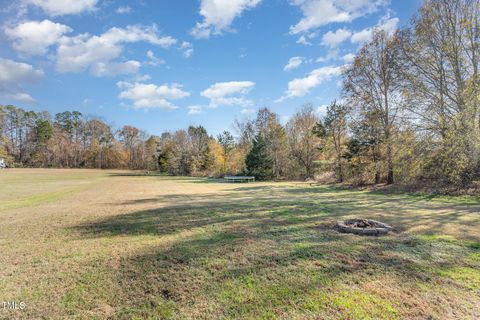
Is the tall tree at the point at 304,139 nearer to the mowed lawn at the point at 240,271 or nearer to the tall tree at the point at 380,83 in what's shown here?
the tall tree at the point at 380,83

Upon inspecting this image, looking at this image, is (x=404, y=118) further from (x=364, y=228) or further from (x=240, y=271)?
(x=240, y=271)

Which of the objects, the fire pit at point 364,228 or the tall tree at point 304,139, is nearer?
the fire pit at point 364,228

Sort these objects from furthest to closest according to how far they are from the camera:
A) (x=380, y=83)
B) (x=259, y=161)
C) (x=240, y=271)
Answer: (x=259, y=161)
(x=380, y=83)
(x=240, y=271)

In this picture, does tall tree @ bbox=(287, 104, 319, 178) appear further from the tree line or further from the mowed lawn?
the mowed lawn

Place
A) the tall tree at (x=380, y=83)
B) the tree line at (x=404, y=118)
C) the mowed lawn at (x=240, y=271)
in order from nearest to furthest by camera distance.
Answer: the mowed lawn at (x=240, y=271) < the tree line at (x=404, y=118) < the tall tree at (x=380, y=83)

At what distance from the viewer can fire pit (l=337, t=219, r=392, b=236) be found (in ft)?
17.1

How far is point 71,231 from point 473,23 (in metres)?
20.3

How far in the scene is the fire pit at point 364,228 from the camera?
5207 millimetres

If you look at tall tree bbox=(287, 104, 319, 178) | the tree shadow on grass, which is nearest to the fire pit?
the tree shadow on grass

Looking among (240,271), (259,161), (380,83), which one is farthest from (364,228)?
(259,161)

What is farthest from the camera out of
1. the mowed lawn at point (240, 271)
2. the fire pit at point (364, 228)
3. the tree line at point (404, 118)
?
the tree line at point (404, 118)

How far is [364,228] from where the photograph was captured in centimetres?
536

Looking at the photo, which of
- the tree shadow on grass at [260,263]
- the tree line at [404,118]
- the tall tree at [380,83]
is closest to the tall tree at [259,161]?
the tree line at [404,118]

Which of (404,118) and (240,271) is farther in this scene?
(404,118)
